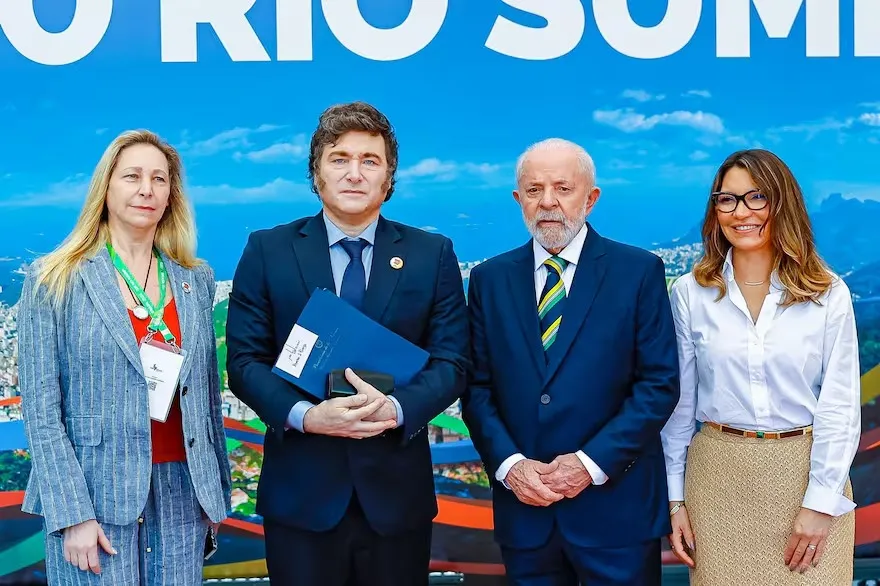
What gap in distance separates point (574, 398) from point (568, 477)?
226 mm

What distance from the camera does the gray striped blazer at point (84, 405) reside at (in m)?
2.23

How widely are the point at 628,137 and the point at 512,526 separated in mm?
2074

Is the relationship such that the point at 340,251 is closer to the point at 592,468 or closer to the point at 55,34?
the point at 592,468

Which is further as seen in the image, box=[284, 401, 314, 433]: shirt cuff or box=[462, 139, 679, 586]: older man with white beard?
box=[462, 139, 679, 586]: older man with white beard

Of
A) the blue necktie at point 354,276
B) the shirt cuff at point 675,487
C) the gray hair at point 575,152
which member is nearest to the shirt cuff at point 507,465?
the shirt cuff at point 675,487

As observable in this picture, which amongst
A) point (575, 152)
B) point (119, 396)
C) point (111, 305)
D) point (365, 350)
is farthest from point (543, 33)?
point (119, 396)

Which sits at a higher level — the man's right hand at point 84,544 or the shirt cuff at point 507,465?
the shirt cuff at point 507,465

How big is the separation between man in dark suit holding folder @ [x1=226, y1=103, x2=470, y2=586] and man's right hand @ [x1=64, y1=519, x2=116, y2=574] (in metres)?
0.45

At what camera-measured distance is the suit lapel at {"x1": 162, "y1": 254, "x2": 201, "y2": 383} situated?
236cm

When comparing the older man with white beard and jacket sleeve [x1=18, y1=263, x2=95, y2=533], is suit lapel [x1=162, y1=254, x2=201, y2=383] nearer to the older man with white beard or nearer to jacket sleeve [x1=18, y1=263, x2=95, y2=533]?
jacket sleeve [x1=18, y1=263, x2=95, y2=533]

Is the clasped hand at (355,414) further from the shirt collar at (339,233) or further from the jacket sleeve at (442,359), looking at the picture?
the shirt collar at (339,233)

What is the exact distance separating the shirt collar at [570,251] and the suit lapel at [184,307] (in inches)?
41.3

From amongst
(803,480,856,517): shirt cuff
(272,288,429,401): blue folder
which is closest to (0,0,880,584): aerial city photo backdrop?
(272,288,429,401): blue folder

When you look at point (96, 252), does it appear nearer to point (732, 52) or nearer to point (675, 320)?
point (675, 320)
